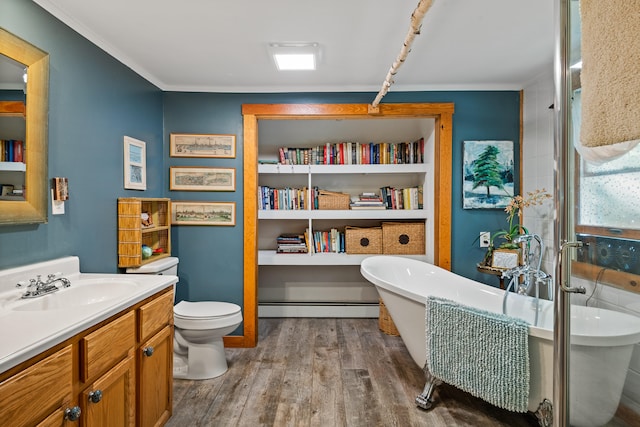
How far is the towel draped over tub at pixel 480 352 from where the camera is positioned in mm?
1682

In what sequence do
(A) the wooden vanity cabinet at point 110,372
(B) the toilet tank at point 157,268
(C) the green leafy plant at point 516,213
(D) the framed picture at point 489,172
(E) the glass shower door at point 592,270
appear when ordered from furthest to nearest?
(D) the framed picture at point 489,172, (C) the green leafy plant at point 516,213, (B) the toilet tank at point 157,268, (A) the wooden vanity cabinet at point 110,372, (E) the glass shower door at point 592,270

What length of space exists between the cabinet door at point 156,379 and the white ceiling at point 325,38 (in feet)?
5.92

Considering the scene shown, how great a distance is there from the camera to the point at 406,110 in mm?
3041

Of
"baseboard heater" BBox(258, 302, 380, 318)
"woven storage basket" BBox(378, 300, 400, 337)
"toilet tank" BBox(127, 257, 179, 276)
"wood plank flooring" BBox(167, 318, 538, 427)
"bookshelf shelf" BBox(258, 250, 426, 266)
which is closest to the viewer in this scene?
"wood plank flooring" BBox(167, 318, 538, 427)

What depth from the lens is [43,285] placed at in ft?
5.11

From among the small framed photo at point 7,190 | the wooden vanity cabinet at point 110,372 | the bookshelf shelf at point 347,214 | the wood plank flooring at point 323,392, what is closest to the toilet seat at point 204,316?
the wood plank flooring at point 323,392

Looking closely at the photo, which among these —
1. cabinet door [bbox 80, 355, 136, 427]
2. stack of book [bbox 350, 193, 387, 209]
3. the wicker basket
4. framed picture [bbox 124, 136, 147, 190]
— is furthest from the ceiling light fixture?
cabinet door [bbox 80, 355, 136, 427]

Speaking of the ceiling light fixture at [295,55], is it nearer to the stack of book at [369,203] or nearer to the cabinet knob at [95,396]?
the stack of book at [369,203]

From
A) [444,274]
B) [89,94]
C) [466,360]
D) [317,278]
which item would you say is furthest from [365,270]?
[89,94]

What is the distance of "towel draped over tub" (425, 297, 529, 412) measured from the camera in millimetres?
1682

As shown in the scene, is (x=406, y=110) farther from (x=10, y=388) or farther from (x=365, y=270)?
(x=10, y=388)

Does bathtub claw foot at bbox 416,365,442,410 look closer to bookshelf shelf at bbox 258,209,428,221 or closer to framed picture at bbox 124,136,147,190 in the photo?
bookshelf shelf at bbox 258,209,428,221

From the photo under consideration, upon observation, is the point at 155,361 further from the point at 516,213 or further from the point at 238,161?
the point at 516,213

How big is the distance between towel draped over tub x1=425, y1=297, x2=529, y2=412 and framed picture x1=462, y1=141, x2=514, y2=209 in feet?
4.79
